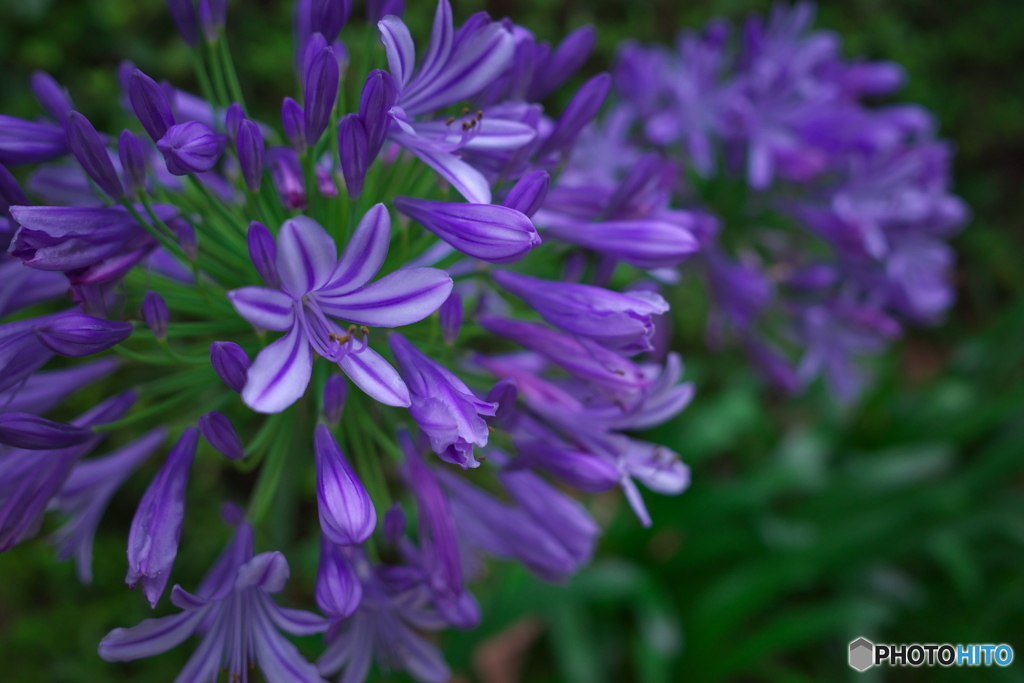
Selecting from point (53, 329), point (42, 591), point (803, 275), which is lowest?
point (42, 591)

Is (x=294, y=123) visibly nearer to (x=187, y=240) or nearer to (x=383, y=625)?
(x=187, y=240)

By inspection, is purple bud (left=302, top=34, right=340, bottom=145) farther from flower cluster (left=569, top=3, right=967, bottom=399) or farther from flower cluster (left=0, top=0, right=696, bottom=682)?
flower cluster (left=569, top=3, right=967, bottom=399)

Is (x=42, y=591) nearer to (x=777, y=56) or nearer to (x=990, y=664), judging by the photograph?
(x=777, y=56)

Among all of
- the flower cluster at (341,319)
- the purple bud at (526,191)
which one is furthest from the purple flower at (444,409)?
the purple bud at (526,191)

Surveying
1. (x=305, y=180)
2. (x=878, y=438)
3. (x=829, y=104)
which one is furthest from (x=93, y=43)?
(x=878, y=438)

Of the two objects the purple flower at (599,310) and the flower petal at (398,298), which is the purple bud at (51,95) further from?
the purple flower at (599,310)

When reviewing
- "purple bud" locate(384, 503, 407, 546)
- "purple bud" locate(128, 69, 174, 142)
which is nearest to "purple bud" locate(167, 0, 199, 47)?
"purple bud" locate(128, 69, 174, 142)
